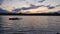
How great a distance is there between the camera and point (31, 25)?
5.62 ft

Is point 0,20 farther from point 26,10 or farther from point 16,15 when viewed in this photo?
point 26,10

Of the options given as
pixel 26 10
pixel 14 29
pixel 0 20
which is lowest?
pixel 14 29

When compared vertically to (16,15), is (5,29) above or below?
below

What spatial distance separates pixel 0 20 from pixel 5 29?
0.15m

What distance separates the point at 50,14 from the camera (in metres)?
1.74

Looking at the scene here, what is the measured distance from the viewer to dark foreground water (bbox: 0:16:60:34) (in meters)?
1.68

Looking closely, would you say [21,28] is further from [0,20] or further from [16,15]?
[0,20]

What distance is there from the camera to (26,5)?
5.82 feet

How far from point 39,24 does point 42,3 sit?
0.30m

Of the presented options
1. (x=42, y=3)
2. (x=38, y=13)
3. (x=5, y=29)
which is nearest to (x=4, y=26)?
(x=5, y=29)

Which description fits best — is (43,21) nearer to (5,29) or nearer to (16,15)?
(16,15)

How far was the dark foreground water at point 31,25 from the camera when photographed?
1682mm

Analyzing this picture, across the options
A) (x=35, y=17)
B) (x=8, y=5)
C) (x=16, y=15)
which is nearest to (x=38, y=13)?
(x=35, y=17)

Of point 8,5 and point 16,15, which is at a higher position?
point 8,5
